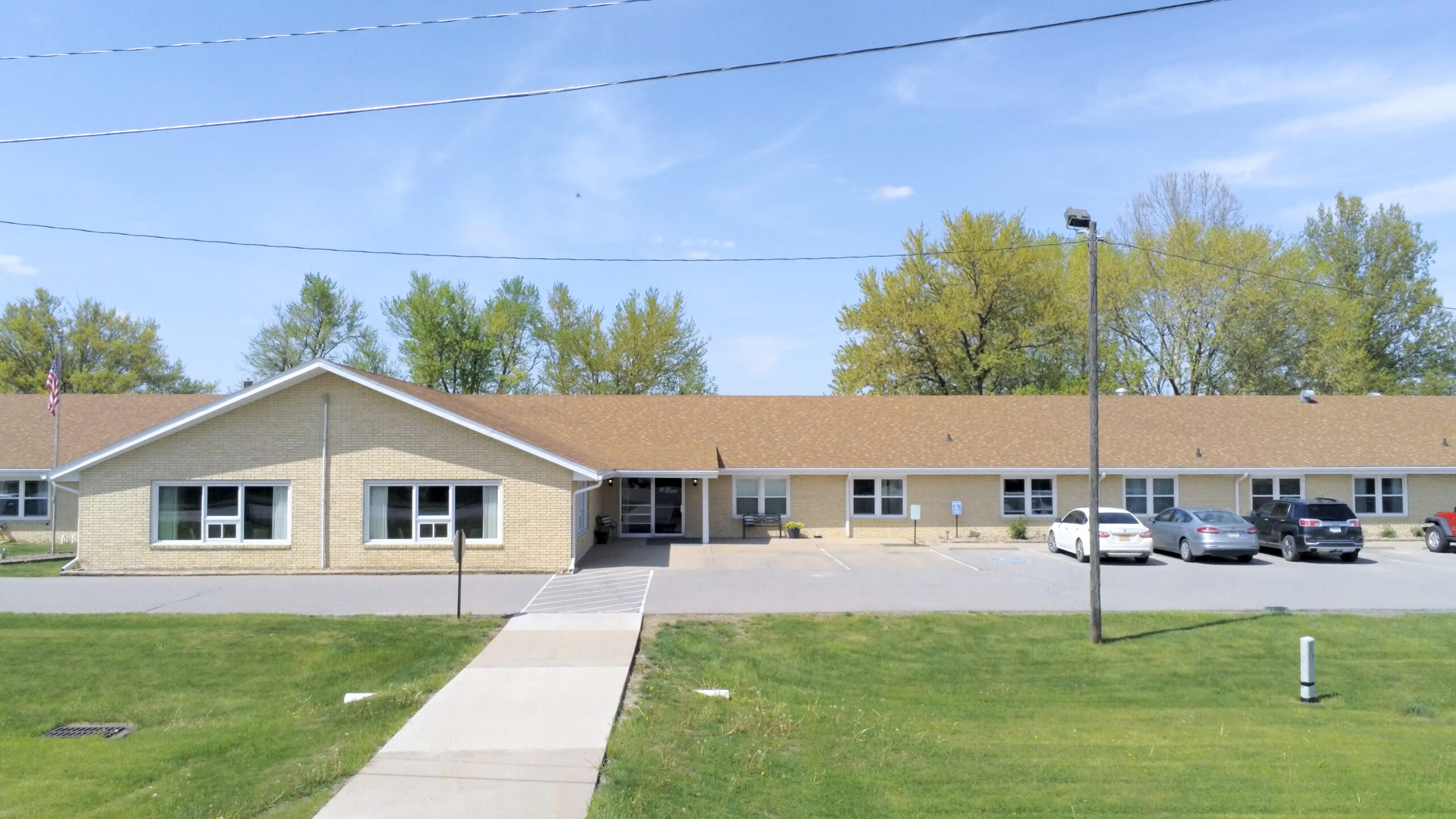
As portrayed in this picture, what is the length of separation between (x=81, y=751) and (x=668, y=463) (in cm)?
1836

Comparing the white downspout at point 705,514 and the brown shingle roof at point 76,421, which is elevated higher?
the brown shingle roof at point 76,421

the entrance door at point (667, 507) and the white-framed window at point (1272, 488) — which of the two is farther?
the white-framed window at point (1272, 488)

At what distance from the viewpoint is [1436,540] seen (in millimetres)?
26641

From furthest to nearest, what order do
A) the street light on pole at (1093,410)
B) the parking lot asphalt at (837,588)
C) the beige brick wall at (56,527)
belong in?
the beige brick wall at (56,527) < the parking lot asphalt at (837,588) < the street light on pole at (1093,410)

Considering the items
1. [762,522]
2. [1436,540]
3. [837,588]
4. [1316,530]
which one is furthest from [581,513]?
[1436,540]

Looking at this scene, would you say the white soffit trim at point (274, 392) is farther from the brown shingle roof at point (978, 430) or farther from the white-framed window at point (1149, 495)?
the white-framed window at point (1149, 495)

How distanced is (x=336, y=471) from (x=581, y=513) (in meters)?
5.95

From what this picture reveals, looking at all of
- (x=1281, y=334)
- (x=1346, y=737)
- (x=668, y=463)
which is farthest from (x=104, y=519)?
(x=1281, y=334)

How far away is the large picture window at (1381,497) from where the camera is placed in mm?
30250

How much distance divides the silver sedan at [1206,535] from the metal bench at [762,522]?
10.3 m

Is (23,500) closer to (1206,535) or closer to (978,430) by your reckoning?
(978,430)

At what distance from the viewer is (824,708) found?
34.7 ft

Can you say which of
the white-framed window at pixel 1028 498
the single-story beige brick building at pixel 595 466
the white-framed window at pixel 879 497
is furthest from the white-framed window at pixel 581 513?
the white-framed window at pixel 1028 498

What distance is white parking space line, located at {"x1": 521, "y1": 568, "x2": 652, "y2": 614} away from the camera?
637 inches
